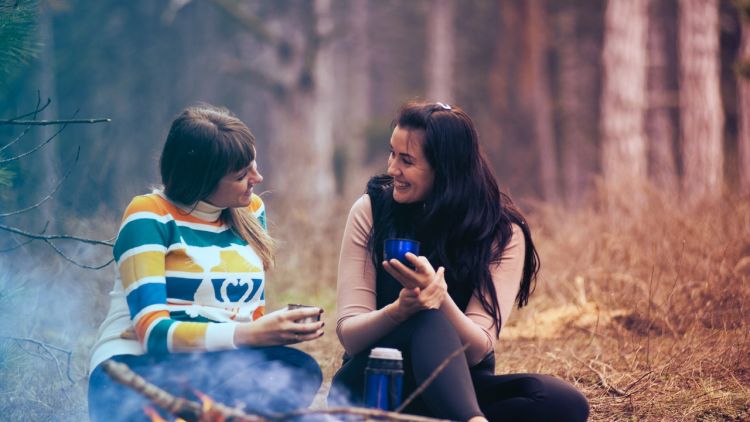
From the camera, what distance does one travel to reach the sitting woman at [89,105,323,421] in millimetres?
2645

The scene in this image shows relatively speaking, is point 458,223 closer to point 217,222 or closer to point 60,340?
point 217,222

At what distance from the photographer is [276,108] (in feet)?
37.2

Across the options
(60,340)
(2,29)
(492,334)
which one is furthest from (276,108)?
(492,334)

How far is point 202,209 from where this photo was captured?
9.64ft

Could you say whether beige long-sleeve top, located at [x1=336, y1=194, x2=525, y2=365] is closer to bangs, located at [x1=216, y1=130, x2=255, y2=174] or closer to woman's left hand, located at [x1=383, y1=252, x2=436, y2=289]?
woman's left hand, located at [x1=383, y1=252, x2=436, y2=289]

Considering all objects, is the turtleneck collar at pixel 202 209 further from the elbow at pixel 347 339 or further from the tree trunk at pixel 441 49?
the tree trunk at pixel 441 49

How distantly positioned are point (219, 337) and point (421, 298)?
0.68m

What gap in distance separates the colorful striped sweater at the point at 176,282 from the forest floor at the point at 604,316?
3.10 feet

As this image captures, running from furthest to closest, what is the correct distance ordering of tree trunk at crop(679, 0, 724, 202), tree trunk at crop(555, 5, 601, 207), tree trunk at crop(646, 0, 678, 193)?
tree trunk at crop(555, 5, 601, 207) → tree trunk at crop(646, 0, 678, 193) → tree trunk at crop(679, 0, 724, 202)

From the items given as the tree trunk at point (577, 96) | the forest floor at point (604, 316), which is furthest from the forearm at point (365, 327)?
the tree trunk at point (577, 96)

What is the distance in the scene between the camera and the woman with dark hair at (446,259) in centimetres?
290

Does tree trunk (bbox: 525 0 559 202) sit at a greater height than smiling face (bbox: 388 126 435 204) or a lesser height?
lesser

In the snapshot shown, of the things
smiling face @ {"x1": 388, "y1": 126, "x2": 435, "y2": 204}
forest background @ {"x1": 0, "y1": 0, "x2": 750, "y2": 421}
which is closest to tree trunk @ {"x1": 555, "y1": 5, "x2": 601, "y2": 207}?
forest background @ {"x1": 0, "y1": 0, "x2": 750, "y2": 421}

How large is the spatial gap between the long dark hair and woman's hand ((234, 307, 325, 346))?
59cm
